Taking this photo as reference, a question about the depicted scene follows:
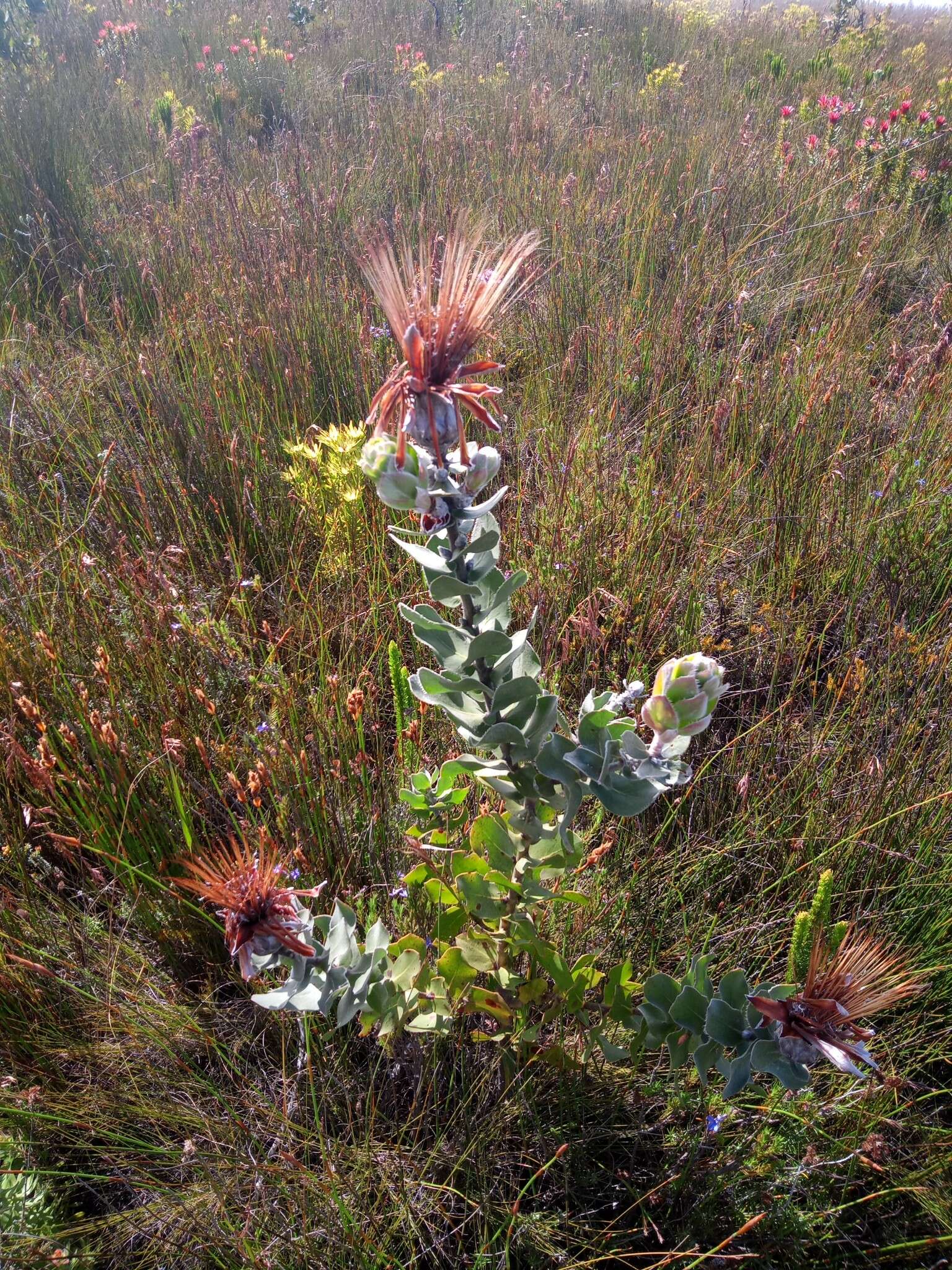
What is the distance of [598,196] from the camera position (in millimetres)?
4559

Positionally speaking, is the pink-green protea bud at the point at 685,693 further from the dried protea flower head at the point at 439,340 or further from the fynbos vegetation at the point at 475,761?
the dried protea flower head at the point at 439,340

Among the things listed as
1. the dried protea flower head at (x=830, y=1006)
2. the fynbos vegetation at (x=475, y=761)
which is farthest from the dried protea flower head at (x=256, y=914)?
the dried protea flower head at (x=830, y=1006)

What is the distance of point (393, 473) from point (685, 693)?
0.39 meters

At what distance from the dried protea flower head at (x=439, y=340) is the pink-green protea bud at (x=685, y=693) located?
32cm

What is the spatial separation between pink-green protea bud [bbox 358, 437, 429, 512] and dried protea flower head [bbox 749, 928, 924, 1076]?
2.47 ft

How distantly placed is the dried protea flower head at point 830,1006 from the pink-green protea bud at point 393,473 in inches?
29.7

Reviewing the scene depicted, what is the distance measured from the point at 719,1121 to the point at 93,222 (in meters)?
5.35

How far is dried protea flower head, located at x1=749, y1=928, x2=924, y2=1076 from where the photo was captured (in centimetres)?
90

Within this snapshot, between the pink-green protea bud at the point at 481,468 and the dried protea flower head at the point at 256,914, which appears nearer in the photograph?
the pink-green protea bud at the point at 481,468

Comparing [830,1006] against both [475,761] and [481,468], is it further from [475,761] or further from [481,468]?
[481,468]

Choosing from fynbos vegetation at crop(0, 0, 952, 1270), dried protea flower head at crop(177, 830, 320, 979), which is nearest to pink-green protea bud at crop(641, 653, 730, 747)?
fynbos vegetation at crop(0, 0, 952, 1270)

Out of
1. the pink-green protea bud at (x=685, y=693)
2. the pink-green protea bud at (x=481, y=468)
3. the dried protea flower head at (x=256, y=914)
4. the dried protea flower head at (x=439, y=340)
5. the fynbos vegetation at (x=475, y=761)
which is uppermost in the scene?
the dried protea flower head at (x=439, y=340)

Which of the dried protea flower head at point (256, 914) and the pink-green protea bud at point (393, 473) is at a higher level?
the pink-green protea bud at point (393, 473)

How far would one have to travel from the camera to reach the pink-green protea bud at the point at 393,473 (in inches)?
29.2
